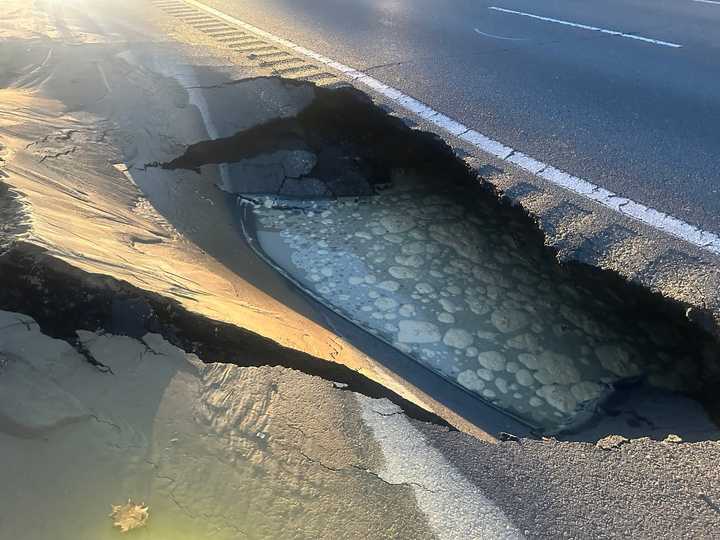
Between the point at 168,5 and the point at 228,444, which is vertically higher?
the point at 168,5

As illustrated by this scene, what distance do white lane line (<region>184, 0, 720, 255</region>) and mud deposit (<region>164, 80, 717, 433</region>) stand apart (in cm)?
28

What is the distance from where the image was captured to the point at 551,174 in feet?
12.9

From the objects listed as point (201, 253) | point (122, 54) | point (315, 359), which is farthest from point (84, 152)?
point (315, 359)

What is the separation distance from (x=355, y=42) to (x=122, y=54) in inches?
103

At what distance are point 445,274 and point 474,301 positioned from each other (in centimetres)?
32

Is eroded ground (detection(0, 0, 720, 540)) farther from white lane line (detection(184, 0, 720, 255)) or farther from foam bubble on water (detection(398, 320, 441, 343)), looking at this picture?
white lane line (detection(184, 0, 720, 255))

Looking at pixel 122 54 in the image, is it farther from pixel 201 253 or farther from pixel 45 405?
pixel 45 405

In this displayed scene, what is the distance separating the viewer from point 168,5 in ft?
26.8

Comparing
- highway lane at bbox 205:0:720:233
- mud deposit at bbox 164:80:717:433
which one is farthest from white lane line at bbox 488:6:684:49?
mud deposit at bbox 164:80:717:433

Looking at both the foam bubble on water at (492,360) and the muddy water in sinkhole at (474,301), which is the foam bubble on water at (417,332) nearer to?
the muddy water in sinkhole at (474,301)

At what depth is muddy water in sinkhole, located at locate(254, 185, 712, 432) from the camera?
10.6 ft

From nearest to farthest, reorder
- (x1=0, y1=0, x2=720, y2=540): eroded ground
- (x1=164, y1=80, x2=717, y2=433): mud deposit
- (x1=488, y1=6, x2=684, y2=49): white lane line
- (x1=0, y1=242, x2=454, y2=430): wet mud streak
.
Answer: (x1=0, y1=0, x2=720, y2=540): eroded ground < (x1=0, y1=242, x2=454, y2=430): wet mud streak < (x1=164, y1=80, x2=717, y2=433): mud deposit < (x1=488, y1=6, x2=684, y2=49): white lane line

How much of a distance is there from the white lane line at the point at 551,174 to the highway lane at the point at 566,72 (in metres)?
0.10

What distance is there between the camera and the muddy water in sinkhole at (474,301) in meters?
3.22
